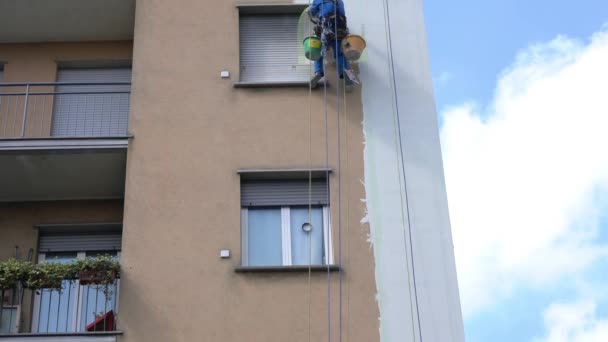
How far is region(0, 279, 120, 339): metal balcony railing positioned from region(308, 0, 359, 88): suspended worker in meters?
4.28

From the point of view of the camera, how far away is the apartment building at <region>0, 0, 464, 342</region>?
11531mm

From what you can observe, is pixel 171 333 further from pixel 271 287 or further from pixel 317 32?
pixel 317 32

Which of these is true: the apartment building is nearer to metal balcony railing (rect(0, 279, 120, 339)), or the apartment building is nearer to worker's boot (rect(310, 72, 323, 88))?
metal balcony railing (rect(0, 279, 120, 339))

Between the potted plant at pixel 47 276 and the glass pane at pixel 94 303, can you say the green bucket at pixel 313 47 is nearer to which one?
the glass pane at pixel 94 303

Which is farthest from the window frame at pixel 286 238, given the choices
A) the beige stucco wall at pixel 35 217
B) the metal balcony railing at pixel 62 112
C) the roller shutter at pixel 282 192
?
the metal balcony railing at pixel 62 112

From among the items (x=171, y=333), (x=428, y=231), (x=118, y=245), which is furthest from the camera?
(x=118, y=245)

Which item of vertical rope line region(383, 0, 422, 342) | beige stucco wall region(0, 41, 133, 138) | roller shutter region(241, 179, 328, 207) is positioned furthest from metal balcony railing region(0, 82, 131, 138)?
vertical rope line region(383, 0, 422, 342)

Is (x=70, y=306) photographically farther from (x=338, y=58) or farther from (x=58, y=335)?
(x=338, y=58)

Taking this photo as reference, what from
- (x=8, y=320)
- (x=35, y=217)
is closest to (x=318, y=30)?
(x=35, y=217)

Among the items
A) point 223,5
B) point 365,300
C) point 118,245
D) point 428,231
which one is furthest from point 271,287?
point 223,5

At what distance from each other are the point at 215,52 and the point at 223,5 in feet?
2.91

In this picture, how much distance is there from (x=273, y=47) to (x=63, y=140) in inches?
134

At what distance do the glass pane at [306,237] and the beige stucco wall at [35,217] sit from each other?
2.91 meters

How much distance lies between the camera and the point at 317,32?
42.8ft
